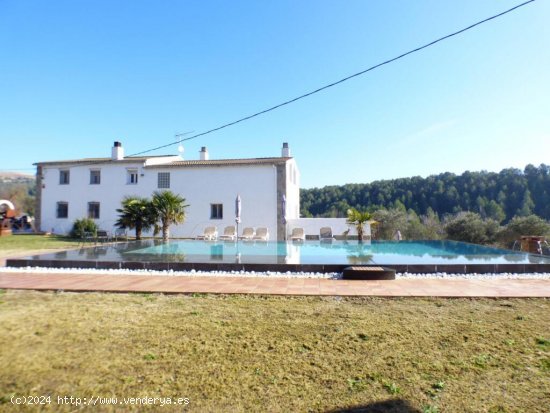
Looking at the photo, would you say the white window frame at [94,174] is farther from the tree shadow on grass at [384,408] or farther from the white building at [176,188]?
the tree shadow on grass at [384,408]

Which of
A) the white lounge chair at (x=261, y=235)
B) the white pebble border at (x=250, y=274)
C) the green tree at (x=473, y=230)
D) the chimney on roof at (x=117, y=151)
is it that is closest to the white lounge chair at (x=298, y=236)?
the white lounge chair at (x=261, y=235)

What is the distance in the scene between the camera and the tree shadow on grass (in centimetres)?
272

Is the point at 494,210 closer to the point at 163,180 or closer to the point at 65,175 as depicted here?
the point at 163,180

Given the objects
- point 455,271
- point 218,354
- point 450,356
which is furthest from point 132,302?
point 455,271

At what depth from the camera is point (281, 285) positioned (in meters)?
7.41

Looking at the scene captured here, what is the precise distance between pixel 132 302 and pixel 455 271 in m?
7.96

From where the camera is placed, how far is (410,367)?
347cm

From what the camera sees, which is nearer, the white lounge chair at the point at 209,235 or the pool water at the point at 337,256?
the pool water at the point at 337,256

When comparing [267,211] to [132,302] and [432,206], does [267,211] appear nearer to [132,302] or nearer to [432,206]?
[132,302]

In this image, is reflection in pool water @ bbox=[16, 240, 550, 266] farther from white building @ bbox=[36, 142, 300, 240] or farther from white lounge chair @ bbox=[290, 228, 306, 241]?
white building @ bbox=[36, 142, 300, 240]

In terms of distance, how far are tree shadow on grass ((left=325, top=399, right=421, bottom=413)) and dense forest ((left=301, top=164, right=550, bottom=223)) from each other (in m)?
49.8

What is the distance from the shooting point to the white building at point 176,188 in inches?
912

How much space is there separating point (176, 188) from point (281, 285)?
19.3 metres

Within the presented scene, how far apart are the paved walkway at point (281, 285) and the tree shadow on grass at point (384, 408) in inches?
144
